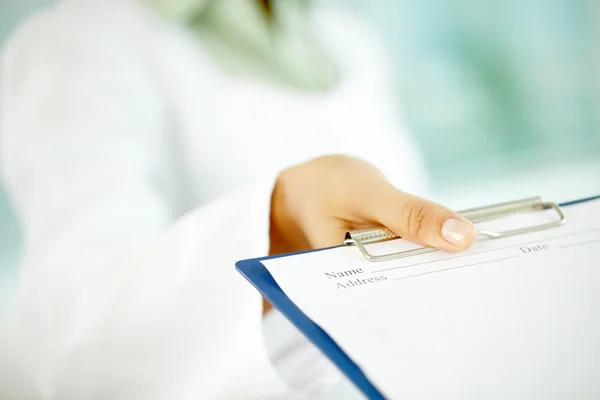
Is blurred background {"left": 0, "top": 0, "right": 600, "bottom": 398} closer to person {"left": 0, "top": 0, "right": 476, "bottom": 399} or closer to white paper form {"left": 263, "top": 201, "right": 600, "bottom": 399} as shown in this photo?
person {"left": 0, "top": 0, "right": 476, "bottom": 399}

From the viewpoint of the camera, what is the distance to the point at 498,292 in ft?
0.80

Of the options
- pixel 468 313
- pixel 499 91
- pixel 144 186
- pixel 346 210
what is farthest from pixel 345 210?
pixel 499 91

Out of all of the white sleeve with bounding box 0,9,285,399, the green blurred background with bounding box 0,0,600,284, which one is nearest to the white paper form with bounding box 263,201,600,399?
the white sleeve with bounding box 0,9,285,399

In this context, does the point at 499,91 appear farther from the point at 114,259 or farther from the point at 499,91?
the point at 114,259

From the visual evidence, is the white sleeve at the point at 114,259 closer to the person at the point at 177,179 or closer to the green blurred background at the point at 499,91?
the person at the point at 177,179

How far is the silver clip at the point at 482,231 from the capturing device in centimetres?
27

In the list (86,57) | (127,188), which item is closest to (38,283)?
(127,188)

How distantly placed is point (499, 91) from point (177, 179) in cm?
78

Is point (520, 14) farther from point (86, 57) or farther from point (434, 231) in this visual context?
point (434, 231)

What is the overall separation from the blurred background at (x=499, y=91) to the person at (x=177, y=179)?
263mm

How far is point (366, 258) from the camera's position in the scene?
0.27 m

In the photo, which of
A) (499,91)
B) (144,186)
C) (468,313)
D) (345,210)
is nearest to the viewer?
(468,313)

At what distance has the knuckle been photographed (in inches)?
10.9

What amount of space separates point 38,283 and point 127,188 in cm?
10
